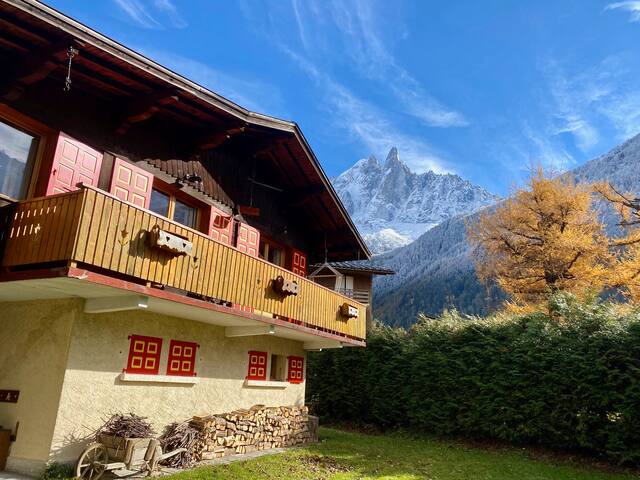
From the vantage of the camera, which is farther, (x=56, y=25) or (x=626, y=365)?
(x=626, y=365)

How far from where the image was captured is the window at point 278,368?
14367 mm

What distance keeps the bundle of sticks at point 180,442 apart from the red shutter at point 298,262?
265 inches

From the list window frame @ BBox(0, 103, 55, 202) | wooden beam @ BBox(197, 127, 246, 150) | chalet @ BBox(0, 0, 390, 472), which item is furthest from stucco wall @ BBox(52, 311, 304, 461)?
wooden beam @ BBox(197, 127, 246, 150)

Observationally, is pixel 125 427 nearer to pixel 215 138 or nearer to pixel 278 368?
pixel 278 368

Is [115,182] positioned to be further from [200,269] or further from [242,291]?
[242,291]

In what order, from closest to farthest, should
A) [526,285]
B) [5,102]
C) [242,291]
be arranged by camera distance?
1. [5,102]
2. [242,291]
3. [526,285]

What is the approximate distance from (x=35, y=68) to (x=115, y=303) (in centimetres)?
427

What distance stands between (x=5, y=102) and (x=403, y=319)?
69143mm

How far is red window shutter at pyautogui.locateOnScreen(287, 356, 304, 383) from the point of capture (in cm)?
1470

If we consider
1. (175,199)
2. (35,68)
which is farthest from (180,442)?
(35,68)

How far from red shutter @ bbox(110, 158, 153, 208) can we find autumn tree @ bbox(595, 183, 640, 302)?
779 inches

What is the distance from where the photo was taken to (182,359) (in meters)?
10.5

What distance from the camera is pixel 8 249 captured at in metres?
7.43

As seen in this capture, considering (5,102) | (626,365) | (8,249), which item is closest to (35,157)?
(5,102)
